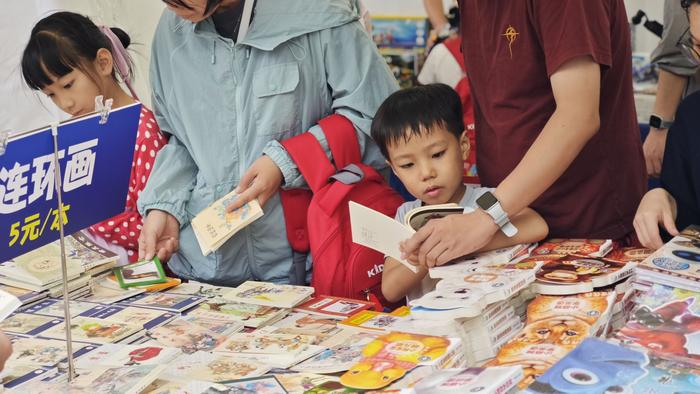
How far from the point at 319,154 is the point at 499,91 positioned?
56 cm

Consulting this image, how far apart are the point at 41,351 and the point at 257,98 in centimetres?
88

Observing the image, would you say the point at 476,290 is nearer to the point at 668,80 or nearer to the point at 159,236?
the point at 159,236

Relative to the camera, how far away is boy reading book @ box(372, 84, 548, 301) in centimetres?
215

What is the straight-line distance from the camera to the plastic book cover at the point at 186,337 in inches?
73.9

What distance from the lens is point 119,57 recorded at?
2889 millimetres

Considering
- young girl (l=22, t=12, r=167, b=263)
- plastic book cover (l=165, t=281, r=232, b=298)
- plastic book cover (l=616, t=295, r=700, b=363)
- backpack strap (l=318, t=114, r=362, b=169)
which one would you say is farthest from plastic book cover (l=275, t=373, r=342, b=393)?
young girl (l=22, t=12, r=167, b=263)

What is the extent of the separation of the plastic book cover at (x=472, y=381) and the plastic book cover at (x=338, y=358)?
10.0 inches

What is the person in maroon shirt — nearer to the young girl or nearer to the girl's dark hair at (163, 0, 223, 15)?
the girl's dark hair at (163, 0, 223, 15)

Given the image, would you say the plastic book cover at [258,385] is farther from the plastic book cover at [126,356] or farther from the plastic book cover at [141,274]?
the plastic book cover at [141,274]

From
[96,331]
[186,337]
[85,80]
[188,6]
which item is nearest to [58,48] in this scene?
[85,80]

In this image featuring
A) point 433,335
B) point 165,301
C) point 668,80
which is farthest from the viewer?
point 668,80

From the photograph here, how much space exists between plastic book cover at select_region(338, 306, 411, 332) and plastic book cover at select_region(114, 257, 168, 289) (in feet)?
2.14

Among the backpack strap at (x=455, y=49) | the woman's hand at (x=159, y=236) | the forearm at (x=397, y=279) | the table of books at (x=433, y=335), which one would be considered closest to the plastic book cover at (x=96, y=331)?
the table of books at (x=433, y=335)

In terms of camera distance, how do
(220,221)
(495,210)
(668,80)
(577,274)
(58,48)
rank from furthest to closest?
(668,80)
(58,48)
(220,221)
(495,210)
(577,274)
